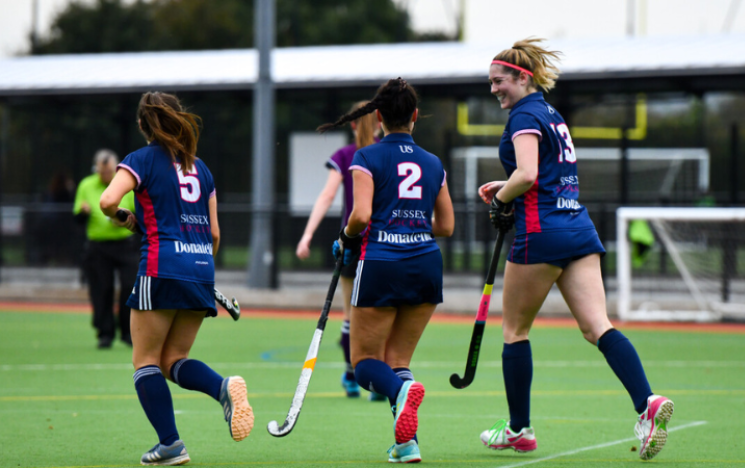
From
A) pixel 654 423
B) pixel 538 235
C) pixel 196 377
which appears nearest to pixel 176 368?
pixel 196 377

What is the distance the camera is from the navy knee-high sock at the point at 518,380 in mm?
5180

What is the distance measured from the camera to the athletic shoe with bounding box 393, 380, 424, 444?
15.2 feet

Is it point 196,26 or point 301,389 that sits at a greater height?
point 196,26

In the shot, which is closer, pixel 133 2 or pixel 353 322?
pixel 353 322

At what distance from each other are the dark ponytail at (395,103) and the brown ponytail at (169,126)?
870 millimetres

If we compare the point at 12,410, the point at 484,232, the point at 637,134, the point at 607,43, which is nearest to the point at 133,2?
the point at 637,134

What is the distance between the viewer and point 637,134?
94.6ft

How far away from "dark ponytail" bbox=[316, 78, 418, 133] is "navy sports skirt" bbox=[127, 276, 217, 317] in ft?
4.06

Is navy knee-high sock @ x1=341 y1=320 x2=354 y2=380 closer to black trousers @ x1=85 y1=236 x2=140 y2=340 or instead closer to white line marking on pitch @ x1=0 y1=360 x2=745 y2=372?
white line marking on pitch @ x1=0 y1=360 x2=745 y2=372

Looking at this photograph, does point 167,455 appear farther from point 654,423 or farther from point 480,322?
point 654,423

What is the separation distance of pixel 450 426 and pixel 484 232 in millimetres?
9777

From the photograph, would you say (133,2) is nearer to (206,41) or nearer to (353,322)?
(206,41)

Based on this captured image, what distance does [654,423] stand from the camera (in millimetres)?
4738

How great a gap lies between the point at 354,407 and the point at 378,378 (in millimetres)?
2205
